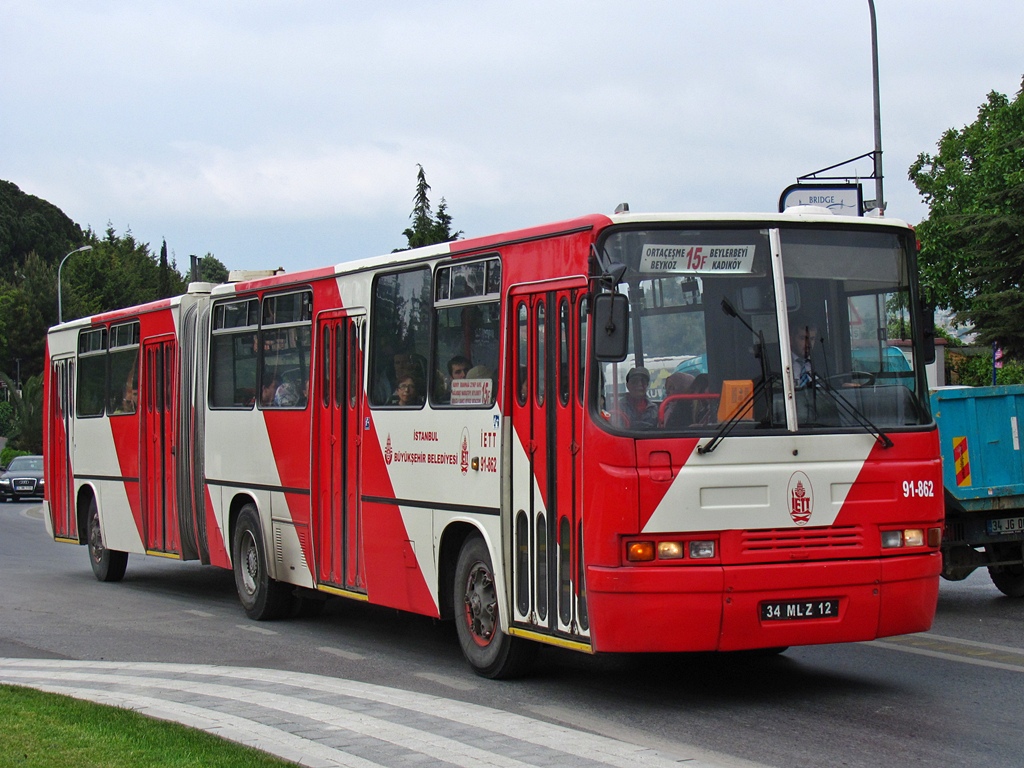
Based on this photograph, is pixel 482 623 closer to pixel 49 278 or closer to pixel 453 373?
pixel 453 373

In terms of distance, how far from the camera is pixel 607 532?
27.4 ft

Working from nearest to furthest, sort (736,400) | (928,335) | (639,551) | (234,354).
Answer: (639,551), (736,400), (928,335), (234,354)

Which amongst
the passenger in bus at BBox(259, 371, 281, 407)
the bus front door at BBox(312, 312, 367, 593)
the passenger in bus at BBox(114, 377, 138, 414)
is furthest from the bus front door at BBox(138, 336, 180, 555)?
the bus front door at BBox(312, 312, 367, 593)

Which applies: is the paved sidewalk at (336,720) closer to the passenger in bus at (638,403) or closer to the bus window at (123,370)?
the passenger in bus at (638,403)

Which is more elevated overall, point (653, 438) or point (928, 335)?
point (928, 335)

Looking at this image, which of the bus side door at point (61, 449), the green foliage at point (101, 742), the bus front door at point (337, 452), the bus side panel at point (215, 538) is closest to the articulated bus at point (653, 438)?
the bus front door at point (337, 452)

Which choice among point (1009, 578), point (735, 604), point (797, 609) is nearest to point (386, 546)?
point (735, 604)

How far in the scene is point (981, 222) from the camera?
38781 mm

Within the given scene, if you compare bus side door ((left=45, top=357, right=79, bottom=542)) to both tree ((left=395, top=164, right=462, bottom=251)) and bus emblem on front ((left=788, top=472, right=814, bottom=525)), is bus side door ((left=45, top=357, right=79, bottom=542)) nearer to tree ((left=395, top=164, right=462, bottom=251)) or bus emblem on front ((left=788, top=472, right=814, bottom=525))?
bus emblem on front ((left=788, top=472, right=814, bottom=525))

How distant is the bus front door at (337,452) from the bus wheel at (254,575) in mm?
1164

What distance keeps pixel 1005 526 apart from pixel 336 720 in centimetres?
740

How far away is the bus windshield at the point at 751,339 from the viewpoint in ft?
27.9

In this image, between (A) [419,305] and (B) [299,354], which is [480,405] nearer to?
(A) [419,305]

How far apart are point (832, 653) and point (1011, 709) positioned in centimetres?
238
